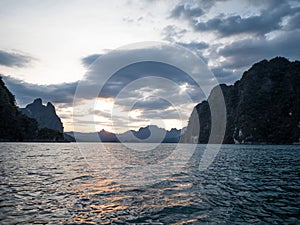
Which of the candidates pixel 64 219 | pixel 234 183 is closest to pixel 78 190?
pixel 64 219

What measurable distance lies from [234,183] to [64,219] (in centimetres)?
1764

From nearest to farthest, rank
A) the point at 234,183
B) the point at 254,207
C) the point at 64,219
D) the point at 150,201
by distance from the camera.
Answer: the point at 64,219
the point at 254,207
the point at 150,201
the point at 234,183

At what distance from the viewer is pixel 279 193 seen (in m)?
19.7

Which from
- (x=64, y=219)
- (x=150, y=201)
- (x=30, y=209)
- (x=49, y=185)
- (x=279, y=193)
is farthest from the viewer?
(x=49, y=185)

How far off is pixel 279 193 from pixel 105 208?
1418cm

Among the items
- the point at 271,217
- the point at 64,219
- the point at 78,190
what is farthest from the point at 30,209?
the point at 271,217

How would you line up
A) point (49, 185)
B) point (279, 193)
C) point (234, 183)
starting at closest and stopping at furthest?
point (279, 193) < point (49, 185) < point (234, 183)

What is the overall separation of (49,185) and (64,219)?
35.5ft

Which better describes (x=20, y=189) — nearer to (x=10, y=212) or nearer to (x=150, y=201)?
(x=10, y=212)

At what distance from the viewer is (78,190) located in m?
20.2

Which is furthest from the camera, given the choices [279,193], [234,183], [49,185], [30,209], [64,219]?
[234,183]

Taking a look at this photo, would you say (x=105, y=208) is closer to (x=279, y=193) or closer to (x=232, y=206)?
(x=232, y=206)

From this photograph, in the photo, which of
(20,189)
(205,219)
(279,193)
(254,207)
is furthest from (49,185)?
(279,193)

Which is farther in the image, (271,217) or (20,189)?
(20,189)
